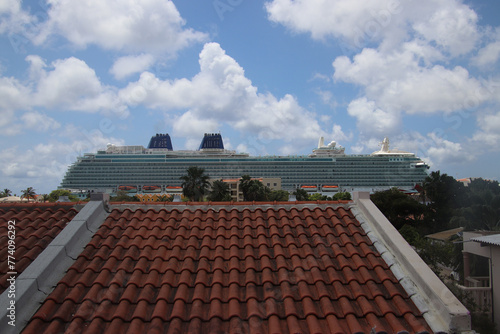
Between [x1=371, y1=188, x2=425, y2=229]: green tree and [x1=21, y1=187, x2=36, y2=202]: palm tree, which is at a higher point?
[x1=21, y1=187, x2=36, y2=202]: palm tree

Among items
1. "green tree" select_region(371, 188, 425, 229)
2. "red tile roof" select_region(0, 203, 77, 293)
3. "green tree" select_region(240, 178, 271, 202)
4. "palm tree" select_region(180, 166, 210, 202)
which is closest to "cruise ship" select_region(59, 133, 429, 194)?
"green tree" select_region(240, 178, 271, 202)

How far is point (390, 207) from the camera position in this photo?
37438mm

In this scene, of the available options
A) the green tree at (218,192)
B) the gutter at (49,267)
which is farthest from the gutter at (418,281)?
the green tree at (218,192)

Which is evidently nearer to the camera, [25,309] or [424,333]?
[424,333]

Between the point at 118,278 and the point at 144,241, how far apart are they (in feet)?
2.31

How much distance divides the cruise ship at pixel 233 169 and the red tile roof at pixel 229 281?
299ft

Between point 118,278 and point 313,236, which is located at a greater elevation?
point 313,236

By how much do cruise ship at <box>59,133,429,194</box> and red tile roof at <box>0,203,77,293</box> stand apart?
3545 inches

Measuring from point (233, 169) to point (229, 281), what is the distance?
93.4 m

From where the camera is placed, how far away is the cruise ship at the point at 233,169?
9631cm

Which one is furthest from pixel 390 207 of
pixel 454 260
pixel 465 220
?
pixel 454 260

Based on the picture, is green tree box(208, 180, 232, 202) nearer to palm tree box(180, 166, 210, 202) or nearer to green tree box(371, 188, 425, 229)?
palm tree box(180, 166, 210, 202)

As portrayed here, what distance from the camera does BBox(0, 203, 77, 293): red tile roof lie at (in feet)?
12.6

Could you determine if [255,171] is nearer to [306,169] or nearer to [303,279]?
[306,169]
